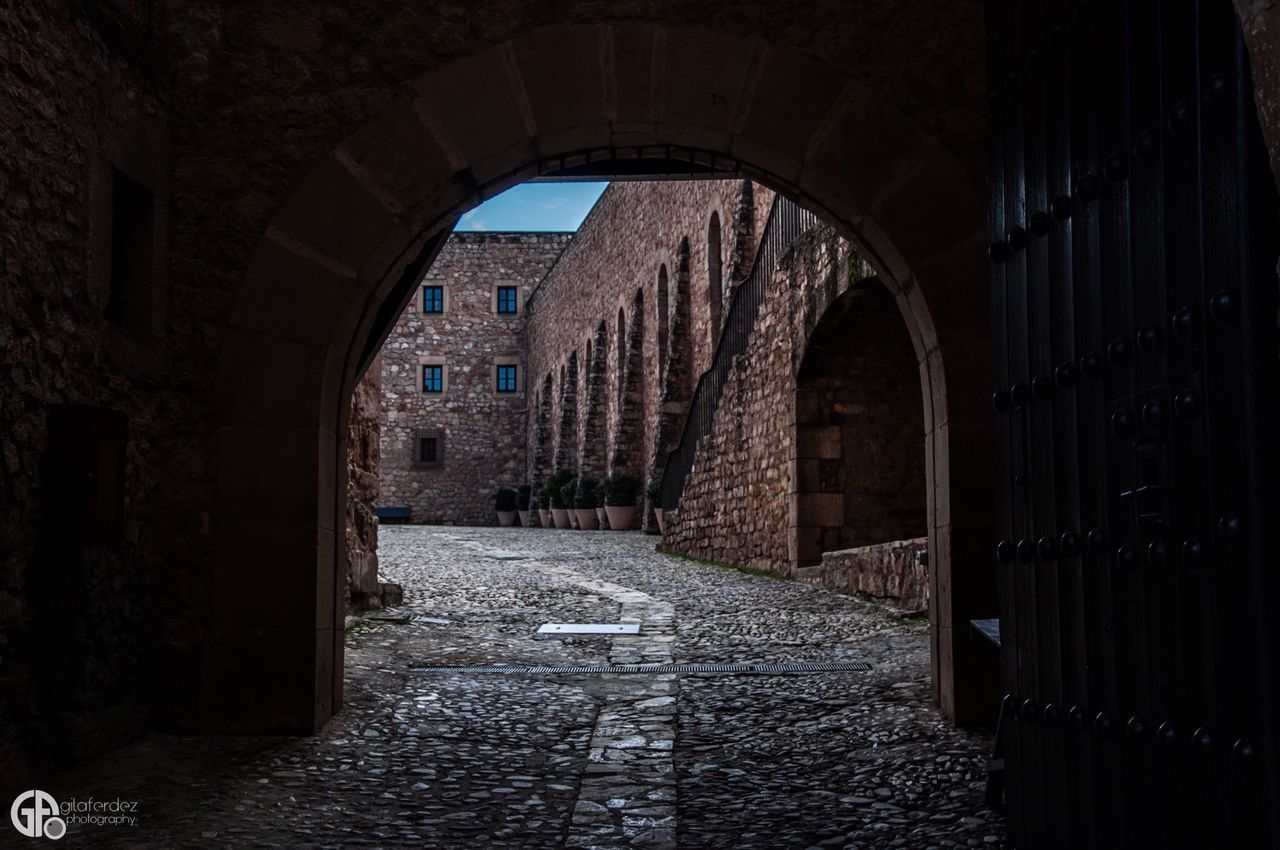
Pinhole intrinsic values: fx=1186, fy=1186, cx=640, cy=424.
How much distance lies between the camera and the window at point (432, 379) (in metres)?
35.4

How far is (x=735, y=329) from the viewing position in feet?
44.4

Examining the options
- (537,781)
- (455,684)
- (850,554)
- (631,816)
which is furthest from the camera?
(850,554)

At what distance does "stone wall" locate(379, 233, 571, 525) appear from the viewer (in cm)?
3472

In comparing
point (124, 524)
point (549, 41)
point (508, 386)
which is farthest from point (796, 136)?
point (508, 386)

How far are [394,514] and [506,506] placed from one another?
3.22 meters

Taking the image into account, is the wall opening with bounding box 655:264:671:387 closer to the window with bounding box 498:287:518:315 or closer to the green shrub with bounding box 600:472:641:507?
the green shrub with bounding box 600:472:641:507

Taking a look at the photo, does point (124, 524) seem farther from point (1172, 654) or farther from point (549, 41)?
point (1172, 654)

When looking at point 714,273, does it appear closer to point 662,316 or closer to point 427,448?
point 662,316

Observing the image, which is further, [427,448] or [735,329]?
[427,448]

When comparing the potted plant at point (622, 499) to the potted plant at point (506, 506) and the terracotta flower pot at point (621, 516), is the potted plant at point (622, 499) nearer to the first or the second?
the terracotta flower pot at point (621, 516)

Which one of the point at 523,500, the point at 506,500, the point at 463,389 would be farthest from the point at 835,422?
the point at 463,389

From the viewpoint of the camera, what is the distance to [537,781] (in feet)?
11.0

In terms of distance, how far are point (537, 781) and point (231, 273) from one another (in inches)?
78.4

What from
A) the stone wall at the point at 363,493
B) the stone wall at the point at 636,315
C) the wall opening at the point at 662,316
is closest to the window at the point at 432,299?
the stone wall at the point at 636,315
